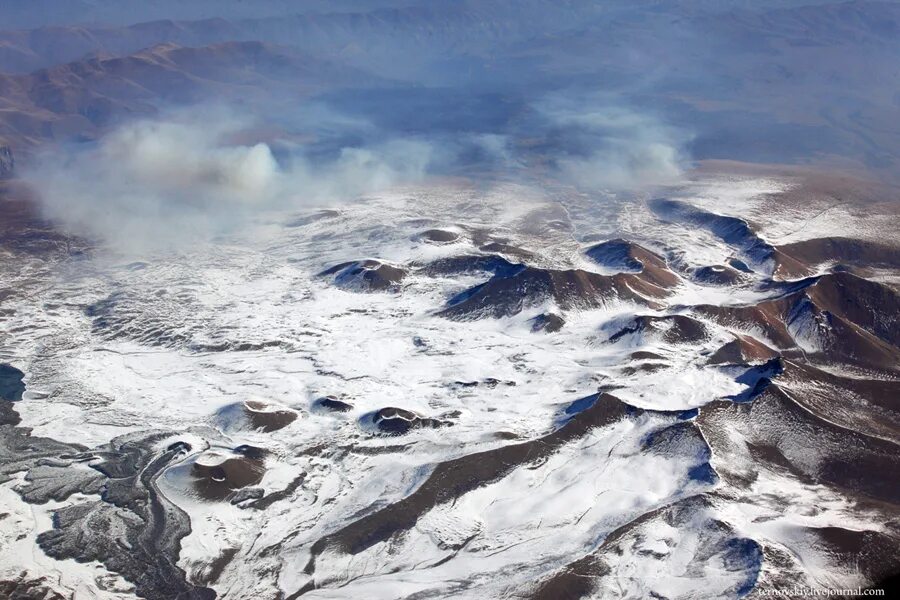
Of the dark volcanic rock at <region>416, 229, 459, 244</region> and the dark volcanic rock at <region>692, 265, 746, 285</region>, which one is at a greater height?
the dark volcanic rock at <region>692, 265, 746, 285</region>

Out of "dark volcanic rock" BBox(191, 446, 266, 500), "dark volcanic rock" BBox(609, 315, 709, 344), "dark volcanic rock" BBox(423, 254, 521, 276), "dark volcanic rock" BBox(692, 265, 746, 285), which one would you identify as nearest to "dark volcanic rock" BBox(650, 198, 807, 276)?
"dark volcanic rock" BBox(692, 265, 746, 285)

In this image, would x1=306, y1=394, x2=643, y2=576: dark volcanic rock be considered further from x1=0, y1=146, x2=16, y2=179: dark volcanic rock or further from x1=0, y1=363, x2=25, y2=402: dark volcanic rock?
x1=0, y1=146, x2=16, y2=179: dark volcanic rock

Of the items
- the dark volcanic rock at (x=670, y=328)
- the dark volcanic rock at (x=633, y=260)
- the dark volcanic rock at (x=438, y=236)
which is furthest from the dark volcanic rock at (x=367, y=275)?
the dark volcanic rock at (x=670, y=328)

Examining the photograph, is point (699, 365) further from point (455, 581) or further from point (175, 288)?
point (175, 288)

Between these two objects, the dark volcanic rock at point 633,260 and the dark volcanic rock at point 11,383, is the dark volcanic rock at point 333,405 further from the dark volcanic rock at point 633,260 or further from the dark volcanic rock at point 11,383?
the dark volcanic rock at point 633,260

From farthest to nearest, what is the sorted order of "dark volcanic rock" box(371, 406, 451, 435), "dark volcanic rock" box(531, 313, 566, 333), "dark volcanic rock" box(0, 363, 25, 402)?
"dark volcanic rock" box(531, 313, 566, 333), "dark volcanic rock" box(0, 363, 25, 402), "dark volcanic rock" box(371, 406, 451, 435)

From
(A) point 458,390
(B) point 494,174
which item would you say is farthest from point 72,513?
(B) point 494,174
